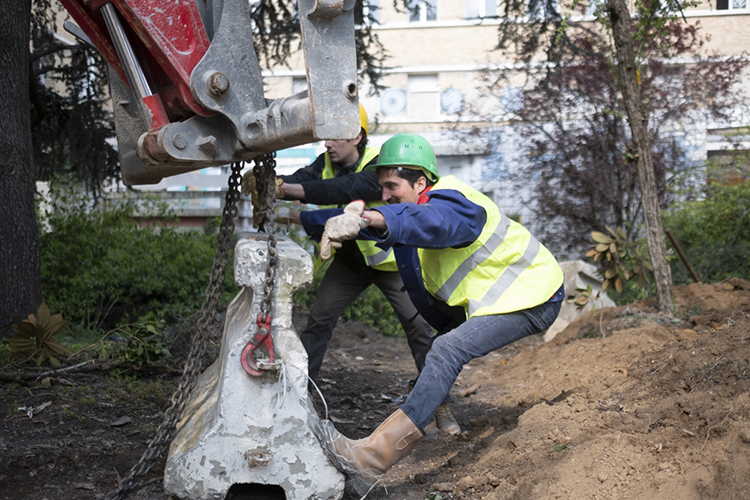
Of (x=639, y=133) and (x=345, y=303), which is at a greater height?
(x=639, y=133)

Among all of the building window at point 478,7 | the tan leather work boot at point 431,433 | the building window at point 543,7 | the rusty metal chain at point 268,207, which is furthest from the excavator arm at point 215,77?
the building window at point 478,7

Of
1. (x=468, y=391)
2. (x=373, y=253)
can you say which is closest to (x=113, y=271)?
(x=373, y=253)

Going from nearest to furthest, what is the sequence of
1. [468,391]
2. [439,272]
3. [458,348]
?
1. [458,348]
2. [439,272]
3. [468,391]

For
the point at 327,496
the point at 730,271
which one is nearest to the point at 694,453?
the point at 327,496

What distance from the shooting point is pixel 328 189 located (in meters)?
4.03

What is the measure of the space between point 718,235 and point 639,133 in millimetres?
3209

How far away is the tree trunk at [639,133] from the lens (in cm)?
543

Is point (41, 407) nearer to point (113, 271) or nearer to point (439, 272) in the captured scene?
point (439, 272)

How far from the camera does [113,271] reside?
7117 millimetres

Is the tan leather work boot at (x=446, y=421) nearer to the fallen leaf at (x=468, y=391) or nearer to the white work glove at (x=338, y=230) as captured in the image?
the fallen leaf at (x=468, y=391)

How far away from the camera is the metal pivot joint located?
2.64m

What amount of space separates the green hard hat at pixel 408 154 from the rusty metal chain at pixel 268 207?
32.1 inches

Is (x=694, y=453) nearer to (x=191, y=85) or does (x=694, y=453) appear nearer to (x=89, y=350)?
(x=191, y=85)

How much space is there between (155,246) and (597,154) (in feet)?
19.6
